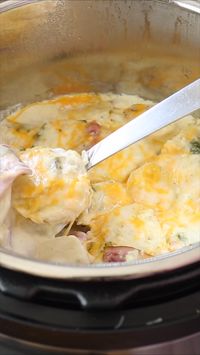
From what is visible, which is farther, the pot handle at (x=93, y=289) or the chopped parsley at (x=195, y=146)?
the chopped parsley at (x=195, y=146)

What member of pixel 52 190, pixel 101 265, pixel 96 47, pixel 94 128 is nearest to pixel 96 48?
pixel 96 47

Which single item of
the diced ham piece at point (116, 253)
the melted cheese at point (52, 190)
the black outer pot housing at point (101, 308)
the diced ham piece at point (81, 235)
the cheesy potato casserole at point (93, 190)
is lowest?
the diced ham piece at point (81, 235)

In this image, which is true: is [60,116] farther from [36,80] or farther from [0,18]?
[0,18]

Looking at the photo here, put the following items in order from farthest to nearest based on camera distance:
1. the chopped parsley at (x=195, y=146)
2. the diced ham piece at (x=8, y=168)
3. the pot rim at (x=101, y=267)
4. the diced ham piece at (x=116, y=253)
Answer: the chopped parsley at (x=195, y=146) < the diced ham piece at (x=116, y=253) < the diced ham piece at (x=8, y=168) < the pot rim at (x=101, y=267)

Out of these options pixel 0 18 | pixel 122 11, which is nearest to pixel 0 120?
pixel 0 18

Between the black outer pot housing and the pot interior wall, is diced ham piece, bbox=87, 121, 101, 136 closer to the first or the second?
the pot interior wall

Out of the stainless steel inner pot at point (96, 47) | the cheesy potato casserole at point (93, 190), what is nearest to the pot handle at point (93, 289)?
the cheesy potato casserole at point (93, 190)

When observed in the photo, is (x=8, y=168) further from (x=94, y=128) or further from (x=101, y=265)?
(x=94, y=128)

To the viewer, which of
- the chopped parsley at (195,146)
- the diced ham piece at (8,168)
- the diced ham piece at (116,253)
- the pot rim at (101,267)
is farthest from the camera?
the chopped parsley at (195,146)

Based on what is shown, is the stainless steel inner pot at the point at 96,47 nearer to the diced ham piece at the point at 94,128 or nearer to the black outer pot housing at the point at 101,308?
the diced ham piece at the point at 94,128
